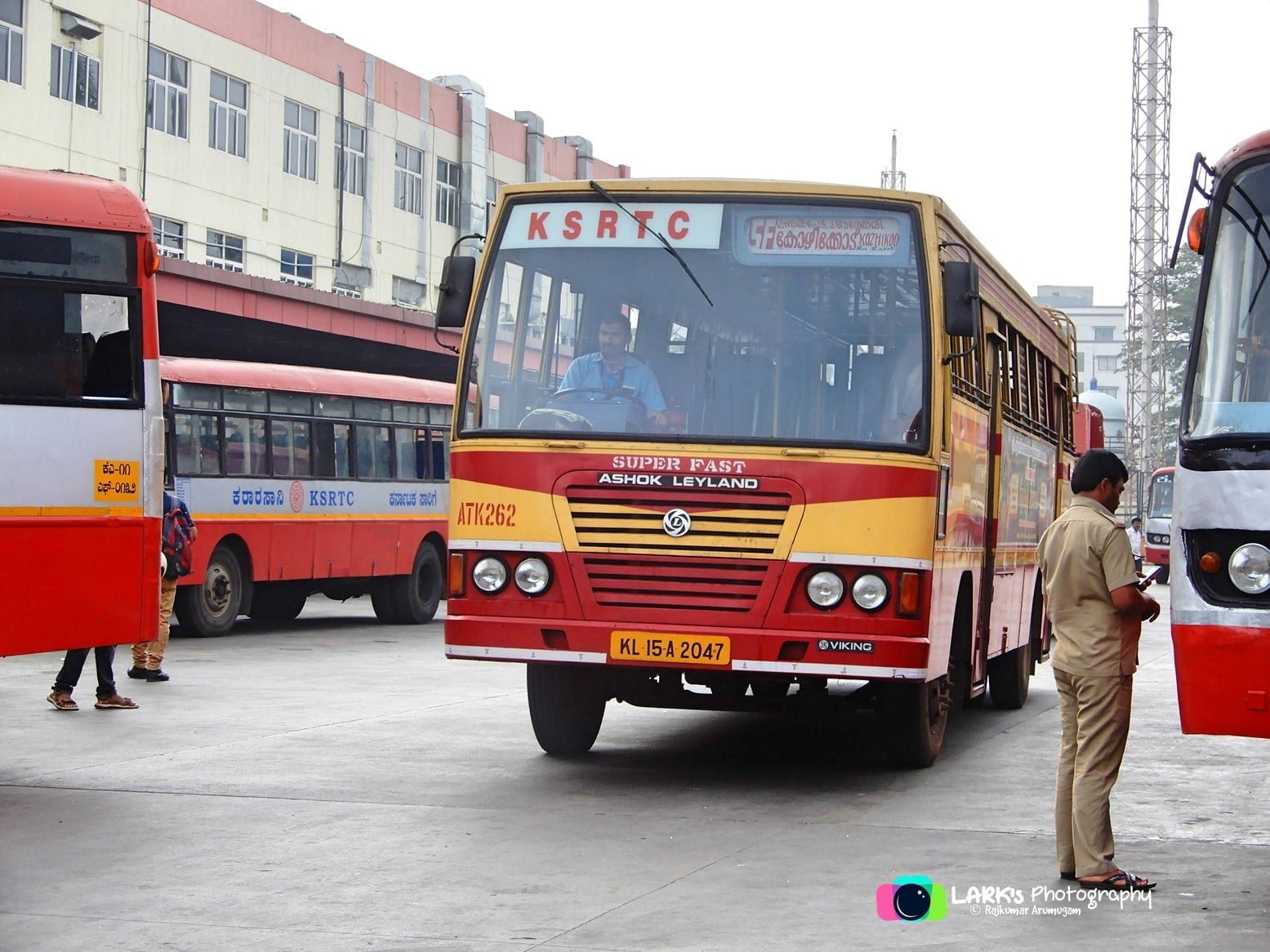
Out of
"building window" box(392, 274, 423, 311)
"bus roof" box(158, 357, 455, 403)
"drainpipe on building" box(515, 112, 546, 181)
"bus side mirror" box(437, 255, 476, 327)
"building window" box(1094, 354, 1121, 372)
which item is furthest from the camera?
"building window" box(1094, 354, 1121, 372)

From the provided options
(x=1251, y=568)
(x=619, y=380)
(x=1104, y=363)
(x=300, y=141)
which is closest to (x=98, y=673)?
(x=619, y=380)

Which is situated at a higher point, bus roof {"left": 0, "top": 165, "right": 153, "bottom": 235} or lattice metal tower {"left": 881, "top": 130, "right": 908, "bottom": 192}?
lattice metal tower {"left": 881, "top": 130, "right": 908, "bottom": 192}

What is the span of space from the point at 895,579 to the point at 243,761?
396 cm

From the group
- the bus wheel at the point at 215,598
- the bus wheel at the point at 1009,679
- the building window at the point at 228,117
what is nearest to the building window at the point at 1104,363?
the building window at the point at 228,117

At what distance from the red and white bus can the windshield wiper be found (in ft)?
40.2

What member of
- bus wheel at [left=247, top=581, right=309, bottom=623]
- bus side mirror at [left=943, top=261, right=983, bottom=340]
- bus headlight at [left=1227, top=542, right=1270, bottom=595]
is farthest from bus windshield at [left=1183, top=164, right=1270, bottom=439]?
bus wheel at [left=247, top=581, right=309, bottom=623]

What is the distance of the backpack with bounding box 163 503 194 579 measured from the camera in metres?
15.6

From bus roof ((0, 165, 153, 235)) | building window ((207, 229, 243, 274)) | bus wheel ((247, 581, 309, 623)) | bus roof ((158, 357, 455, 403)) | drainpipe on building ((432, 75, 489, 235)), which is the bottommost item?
bus wheel ((247, 581, 309, 623))

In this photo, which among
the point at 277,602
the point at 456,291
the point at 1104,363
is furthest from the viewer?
the point at 1104,363

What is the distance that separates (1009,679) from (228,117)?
91.9ft

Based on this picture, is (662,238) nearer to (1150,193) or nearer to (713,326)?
(713,326)

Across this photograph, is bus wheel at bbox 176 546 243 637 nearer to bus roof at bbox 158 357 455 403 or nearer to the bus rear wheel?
bus roof at bbox 158 357 455 403

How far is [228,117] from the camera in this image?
1554 inches

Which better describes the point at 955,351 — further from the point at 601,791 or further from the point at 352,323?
the point at 352,323
